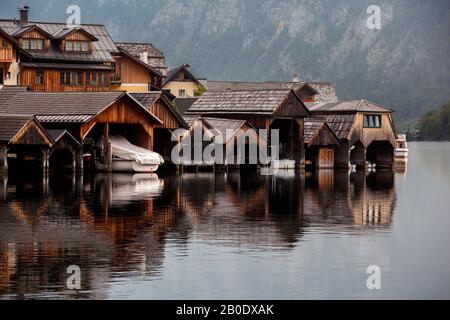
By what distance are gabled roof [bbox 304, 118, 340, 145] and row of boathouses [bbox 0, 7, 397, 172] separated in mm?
75

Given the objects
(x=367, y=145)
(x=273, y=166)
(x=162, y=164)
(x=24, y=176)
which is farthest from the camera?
(x=367, y=145)

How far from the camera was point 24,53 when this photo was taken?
98625 mm

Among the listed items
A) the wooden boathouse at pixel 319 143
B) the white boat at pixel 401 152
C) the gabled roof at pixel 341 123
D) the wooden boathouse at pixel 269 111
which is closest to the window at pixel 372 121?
the gabled roof at pixel 341 123

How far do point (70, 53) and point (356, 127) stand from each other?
25815 millimetres

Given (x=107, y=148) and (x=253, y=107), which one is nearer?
(x=107, y=148)

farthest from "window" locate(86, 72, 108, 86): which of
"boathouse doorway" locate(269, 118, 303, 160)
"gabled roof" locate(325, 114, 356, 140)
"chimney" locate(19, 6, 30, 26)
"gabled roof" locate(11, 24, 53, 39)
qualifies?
→ "gabled roof" locate(325, 114, 356, 140)

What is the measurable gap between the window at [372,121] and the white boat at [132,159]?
77.9 ft

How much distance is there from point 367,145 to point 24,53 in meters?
28.4

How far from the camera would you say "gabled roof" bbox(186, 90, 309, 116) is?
3462 inches

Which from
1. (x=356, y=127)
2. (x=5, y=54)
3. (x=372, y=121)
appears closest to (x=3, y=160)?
(x=5, y=54)

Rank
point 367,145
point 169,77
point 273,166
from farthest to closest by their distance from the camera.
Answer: point 169,77, point 367,145, point 273,166

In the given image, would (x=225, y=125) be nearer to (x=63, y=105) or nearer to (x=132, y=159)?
(x=132, y=159)
